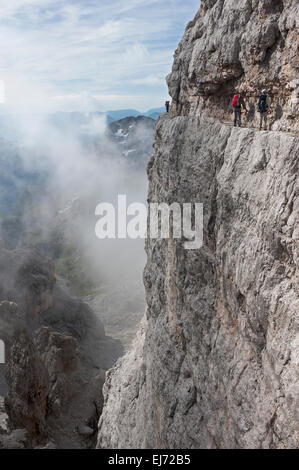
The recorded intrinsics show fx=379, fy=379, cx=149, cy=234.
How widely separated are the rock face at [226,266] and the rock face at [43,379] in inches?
663

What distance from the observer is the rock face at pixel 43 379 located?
139ft

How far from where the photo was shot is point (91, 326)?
95.4 metres

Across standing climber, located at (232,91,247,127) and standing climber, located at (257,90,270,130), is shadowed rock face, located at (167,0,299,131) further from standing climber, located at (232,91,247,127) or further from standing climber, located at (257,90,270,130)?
standing climber, located at (232,91,247,127)

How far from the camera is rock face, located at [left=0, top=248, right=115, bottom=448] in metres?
42.3

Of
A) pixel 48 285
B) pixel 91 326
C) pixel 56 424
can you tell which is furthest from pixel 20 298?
pixel 56 424

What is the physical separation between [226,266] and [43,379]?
3657 cm

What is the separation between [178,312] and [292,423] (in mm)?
12985

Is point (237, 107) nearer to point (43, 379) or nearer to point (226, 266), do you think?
point (226, 266)

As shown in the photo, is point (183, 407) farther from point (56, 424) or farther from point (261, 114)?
point (56, 424)

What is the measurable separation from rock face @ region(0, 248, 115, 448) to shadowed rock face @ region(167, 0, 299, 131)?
3257 cm

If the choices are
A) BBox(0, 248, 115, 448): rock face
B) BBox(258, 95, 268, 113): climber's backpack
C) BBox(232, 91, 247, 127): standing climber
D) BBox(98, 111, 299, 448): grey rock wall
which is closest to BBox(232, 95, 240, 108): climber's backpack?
BBox(232, 91, 247, 127): standing climber

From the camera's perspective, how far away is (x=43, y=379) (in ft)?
151

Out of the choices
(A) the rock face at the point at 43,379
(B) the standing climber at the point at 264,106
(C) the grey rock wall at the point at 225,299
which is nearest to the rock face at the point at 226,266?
(C) the grey rock wall at the point at 225,299
